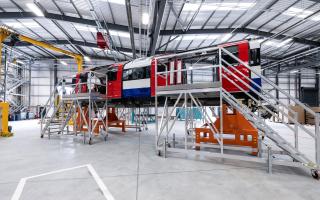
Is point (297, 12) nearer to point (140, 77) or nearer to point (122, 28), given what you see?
point (140, 77)

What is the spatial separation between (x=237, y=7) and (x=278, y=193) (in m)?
10.5

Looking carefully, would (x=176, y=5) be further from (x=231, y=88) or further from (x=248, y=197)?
(x=248, y=197)

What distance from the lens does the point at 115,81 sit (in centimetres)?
838

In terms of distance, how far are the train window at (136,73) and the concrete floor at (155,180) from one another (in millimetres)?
4054

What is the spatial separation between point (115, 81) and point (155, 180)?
610 cm

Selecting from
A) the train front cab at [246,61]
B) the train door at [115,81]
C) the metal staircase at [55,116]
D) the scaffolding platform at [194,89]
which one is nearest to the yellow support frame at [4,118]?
the metal staircase at [55,116]

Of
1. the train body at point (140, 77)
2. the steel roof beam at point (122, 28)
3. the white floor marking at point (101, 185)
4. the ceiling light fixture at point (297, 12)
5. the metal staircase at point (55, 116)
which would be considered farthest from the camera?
the steel roof beam at point (122, 28)

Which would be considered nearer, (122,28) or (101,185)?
(101,185)

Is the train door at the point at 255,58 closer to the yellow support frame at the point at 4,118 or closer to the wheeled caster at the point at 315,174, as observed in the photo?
the wheeled caster at the point at 315,174

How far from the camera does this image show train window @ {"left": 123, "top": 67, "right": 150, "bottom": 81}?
25.0 feet

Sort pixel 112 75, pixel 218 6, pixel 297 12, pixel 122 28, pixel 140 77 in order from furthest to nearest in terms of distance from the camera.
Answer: pixel 122 28 → pixel 297 12 → pixel 218 6 → pixel 112 75 → pixel 140 77

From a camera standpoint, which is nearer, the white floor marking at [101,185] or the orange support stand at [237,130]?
the white floor marking at [101,185]

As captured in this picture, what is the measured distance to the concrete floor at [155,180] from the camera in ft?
8.72

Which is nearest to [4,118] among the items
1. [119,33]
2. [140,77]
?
[140,77]
